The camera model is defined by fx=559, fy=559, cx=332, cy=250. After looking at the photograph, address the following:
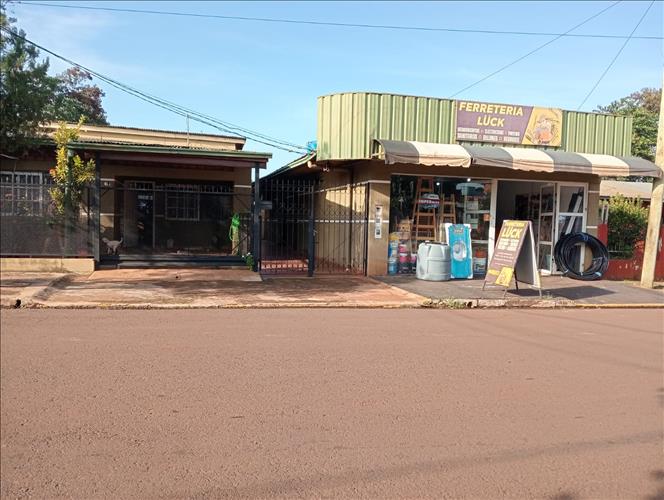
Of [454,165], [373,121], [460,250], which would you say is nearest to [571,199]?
[460,250]

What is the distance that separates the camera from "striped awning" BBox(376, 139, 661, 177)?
1332cm

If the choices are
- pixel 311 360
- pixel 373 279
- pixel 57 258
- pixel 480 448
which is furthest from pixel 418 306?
pixel 57 258

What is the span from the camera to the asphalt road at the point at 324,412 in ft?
11.6

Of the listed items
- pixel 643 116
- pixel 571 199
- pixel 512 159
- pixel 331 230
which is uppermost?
pixel 643 116

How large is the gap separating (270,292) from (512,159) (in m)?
6.97

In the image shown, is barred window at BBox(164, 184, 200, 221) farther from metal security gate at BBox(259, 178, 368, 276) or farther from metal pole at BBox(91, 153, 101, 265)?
metal pole at BBox(91, 153, 101, 265)

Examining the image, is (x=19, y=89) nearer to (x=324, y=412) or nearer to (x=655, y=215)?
(x=324, y=412)

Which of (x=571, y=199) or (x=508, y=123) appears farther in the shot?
(x=571, y=199)

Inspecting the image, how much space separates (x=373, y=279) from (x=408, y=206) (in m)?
2.46

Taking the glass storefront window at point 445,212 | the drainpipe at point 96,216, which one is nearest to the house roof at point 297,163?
the glass storefront window at point 445,212

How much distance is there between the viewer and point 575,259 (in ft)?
54.1

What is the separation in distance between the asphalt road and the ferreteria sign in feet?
28.3

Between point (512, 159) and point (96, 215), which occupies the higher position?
point (512, 159)

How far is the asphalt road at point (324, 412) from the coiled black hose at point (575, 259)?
822 cm
